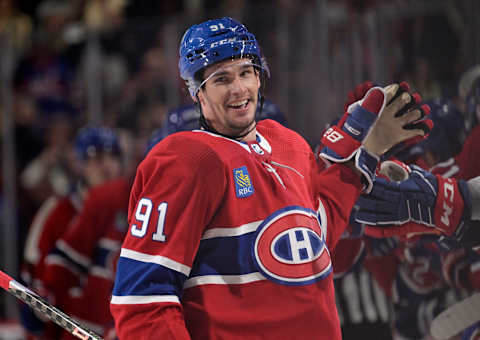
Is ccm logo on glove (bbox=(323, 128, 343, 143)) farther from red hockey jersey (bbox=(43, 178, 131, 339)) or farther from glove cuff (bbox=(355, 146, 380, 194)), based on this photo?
red hockey jersey (bbox=(43, 178, 131, 339))

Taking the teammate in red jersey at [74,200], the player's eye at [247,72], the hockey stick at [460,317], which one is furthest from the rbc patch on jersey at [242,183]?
the teammate in red jersey at [74,200]

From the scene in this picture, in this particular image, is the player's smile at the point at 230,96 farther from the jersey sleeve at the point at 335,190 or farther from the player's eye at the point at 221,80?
the jersey sleeve at the point at 335,190

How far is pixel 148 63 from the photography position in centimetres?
465

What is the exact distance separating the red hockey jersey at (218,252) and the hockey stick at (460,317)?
56 centimetres

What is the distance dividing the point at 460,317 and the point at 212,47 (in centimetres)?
105

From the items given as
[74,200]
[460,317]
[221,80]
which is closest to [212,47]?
[221,80]

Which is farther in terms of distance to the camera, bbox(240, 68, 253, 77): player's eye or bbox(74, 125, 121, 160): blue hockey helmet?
bbox(74, 125, 121, 160): blue hockey helmet

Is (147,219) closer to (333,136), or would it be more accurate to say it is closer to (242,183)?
(242,183)

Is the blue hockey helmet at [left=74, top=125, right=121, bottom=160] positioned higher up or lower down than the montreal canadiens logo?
lower down

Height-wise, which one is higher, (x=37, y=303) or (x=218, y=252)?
(x=218, y=252)

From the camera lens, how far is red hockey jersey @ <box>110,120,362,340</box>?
5.18 feet

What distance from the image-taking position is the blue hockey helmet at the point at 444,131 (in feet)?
7.01

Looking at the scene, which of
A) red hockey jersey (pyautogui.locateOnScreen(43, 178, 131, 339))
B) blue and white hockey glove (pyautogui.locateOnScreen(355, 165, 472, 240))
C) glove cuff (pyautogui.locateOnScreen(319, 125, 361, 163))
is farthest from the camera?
red hockey jersey (pyautogui.locateOnScreen(43, 178, 131, 339))

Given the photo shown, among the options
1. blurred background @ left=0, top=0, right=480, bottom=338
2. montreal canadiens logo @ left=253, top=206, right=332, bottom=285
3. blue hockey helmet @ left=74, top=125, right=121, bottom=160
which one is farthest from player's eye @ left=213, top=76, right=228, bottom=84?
blue hockey helmet @ left=74, top=125, right=121, bottom=160
